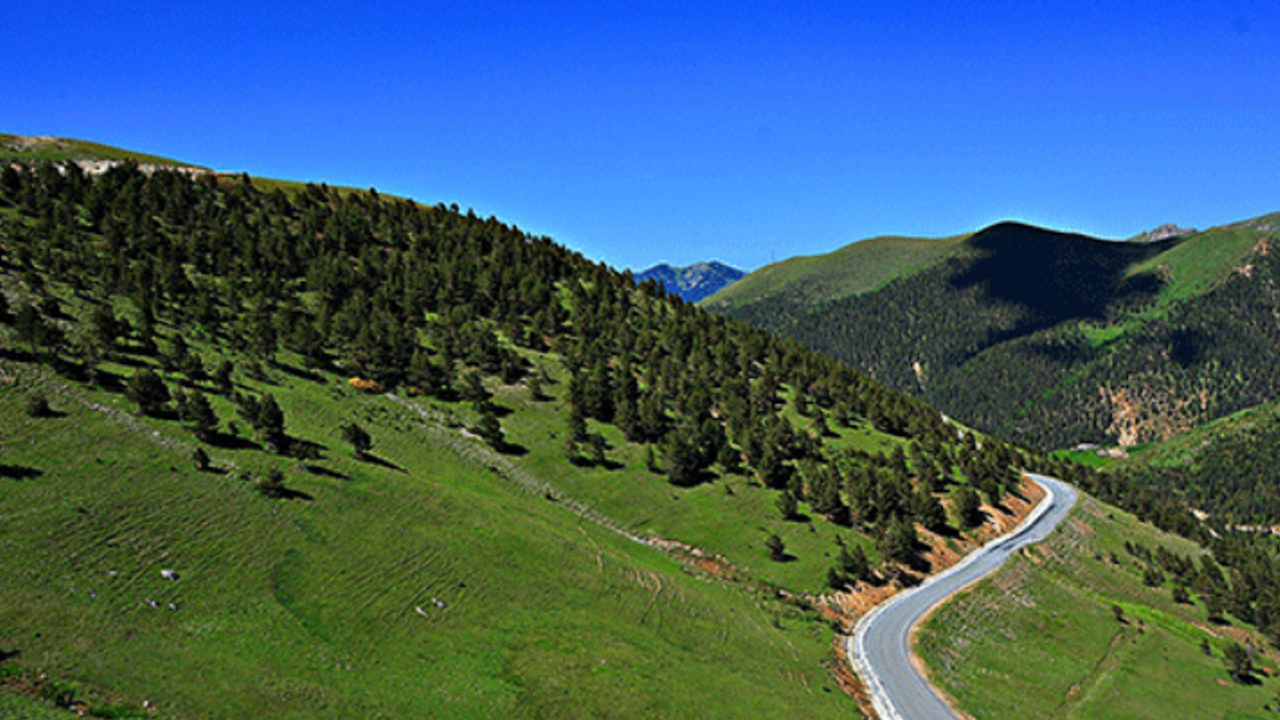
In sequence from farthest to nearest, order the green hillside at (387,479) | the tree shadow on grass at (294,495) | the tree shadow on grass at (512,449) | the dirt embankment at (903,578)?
the tree shadow on grass at (512,449) < the dirt embankment at (903,578) < the tree shadow on grass at (294,495) < the green hillside at (387,479)

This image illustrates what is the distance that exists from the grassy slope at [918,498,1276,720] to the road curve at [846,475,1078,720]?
215cm

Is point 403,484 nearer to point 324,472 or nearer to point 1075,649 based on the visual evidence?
point 324,472

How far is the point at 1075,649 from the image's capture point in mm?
79375

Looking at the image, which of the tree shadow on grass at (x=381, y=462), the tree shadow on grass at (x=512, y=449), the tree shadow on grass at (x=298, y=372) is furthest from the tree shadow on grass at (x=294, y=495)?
the tree shadow on grass at (x=512, y=449)

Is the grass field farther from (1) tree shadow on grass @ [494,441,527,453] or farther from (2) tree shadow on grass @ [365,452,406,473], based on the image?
(1) tree shadow on grass @ [494,441,527,453]

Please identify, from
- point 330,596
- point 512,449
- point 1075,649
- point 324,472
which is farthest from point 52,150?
point 1075,649

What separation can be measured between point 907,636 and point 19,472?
7428 centimetres

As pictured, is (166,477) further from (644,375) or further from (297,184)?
(297,184)

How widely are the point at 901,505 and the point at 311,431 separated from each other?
257 feet

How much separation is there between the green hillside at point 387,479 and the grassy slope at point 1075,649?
1177 cm

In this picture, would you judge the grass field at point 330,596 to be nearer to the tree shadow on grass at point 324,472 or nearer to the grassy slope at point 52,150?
the tree shadow on grass at point 324,472

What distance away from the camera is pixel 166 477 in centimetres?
4850

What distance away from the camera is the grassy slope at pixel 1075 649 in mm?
65375

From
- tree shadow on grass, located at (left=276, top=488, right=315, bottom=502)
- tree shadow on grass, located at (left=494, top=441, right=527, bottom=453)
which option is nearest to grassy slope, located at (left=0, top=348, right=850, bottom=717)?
tree shadow on grass, located at (left=276, top=488, right=315, bottom=502)
